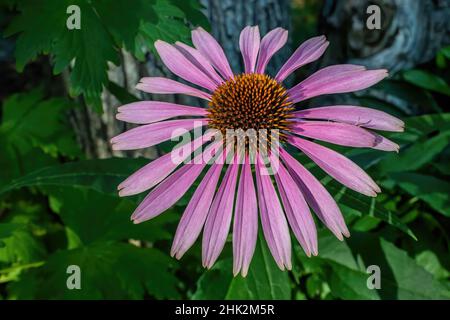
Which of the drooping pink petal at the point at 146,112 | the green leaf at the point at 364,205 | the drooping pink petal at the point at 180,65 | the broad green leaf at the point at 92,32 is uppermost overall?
the broad green leaf at the point at 92,32

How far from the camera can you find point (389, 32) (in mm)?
1979

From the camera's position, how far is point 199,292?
1390 millimetres

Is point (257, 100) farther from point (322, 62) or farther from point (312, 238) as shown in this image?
point (322, 62)

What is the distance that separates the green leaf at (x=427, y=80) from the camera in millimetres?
1819

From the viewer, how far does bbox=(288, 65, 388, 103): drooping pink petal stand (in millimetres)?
1115

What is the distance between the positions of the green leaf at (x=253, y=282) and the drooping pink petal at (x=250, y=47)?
40 cm

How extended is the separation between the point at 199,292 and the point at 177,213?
0.30 meters

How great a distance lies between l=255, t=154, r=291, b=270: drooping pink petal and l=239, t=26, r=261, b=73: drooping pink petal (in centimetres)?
29

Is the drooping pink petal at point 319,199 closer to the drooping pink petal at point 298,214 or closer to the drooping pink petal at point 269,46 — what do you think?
the drooping pink petal at point 298,214

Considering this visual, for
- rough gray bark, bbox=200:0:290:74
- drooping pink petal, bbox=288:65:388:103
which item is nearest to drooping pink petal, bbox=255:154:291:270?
drooping pink petal, bbox=288:65:388:103

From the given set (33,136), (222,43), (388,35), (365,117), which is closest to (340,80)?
(365,117)

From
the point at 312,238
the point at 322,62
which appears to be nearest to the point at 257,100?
the point at 312,238

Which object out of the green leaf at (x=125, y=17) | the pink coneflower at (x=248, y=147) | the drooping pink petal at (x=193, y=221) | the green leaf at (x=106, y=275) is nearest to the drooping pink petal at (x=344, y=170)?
the pink coneflower at (x=248, y=147)

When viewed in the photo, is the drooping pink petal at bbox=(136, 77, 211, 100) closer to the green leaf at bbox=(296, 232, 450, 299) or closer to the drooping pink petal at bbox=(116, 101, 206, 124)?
the drooping pink petal at bbox=(116, 101, 206, 124)
